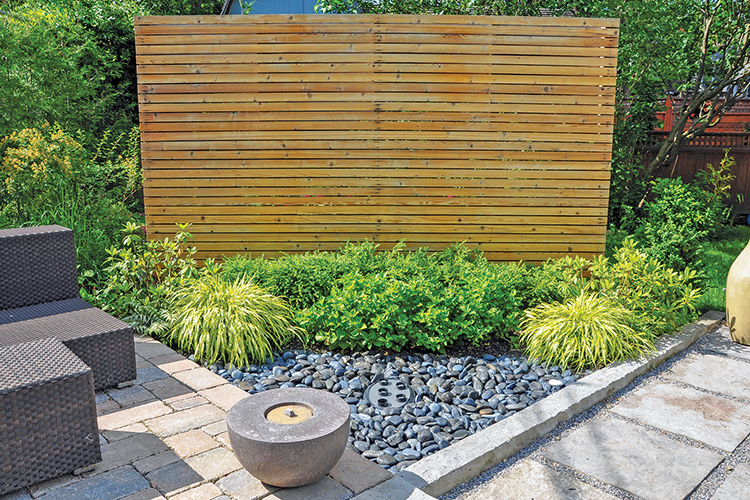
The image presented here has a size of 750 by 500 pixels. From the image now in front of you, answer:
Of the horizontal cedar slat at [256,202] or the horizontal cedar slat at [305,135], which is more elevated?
the horizontal cedar slat at [305,135]

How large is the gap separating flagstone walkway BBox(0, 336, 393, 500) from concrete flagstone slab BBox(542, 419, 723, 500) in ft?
3.44

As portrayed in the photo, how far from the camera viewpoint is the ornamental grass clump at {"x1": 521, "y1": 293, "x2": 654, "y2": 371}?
157 inches

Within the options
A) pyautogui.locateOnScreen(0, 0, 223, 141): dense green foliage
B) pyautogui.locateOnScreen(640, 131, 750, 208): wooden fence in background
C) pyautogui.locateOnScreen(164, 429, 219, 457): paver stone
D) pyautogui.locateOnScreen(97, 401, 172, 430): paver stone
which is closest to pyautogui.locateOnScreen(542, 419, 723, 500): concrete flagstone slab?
pyautogui.locateOnScreen(164, 429, 219, 457): paver stone

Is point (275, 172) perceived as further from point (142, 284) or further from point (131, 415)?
point (131, 415)

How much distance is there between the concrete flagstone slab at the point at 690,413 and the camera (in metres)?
3.17

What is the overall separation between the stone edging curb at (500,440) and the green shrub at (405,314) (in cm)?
83

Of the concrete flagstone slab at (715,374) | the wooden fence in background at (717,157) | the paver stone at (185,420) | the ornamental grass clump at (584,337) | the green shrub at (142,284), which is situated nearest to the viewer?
the paver stone at (185,420)

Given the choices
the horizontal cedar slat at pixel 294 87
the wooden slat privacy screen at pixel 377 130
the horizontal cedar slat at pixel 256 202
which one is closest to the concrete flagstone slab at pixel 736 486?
the wooden slat privacy screen at pixel 377 130

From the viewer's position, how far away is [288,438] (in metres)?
2.23

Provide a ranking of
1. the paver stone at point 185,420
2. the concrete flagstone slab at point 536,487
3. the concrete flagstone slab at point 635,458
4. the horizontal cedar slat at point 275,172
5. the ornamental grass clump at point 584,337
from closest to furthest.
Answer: the concrete flagstone slab at point 536,487
the concrete flagstone slab at point 635,458
the paver stone at point 185,420
the ornamental grass clump at point 584,337
the horizontal cedar slat at point 275,172

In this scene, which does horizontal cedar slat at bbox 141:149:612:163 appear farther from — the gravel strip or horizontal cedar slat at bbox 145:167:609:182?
the gravel strip

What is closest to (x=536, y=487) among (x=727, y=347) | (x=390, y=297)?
(x=390, y=297)

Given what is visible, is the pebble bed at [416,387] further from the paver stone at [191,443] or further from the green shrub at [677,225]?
the green shrub at [677,225]

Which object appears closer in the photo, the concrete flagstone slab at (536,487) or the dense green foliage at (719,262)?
the concrete flagstone slab at (536,487)
